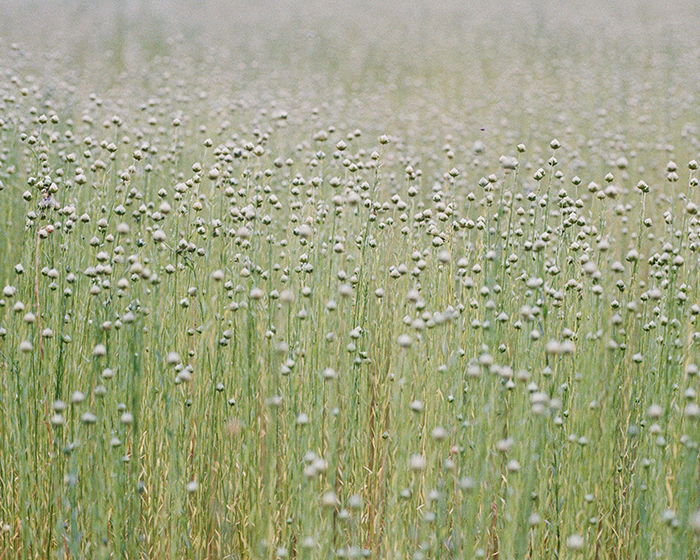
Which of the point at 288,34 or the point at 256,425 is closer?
the point at 256,425

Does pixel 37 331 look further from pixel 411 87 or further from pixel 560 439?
pixel 411 87

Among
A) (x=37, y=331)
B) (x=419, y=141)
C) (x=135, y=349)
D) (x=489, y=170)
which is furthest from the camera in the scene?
(x=419, y=141)

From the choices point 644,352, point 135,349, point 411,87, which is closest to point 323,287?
point 135,349

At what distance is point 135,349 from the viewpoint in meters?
2.87

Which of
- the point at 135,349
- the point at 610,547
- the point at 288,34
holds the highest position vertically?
the point at 288,34

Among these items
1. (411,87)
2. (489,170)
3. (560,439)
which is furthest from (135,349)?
(411,87)

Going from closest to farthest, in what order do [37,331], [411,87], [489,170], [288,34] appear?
1. [37,331]
2. [489,170]
3. [411,87]
4. [288,34]

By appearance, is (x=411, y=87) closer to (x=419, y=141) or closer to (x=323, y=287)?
(x=419, y=141)

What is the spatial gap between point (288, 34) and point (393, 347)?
43.8 ft

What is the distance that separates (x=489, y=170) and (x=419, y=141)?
3.45 ft

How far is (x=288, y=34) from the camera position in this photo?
15672mm

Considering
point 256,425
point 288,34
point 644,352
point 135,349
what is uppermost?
point 288,34

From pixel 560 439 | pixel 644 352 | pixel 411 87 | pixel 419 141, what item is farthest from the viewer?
pixel 411 87

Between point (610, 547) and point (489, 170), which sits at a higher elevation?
point (489, 170)
